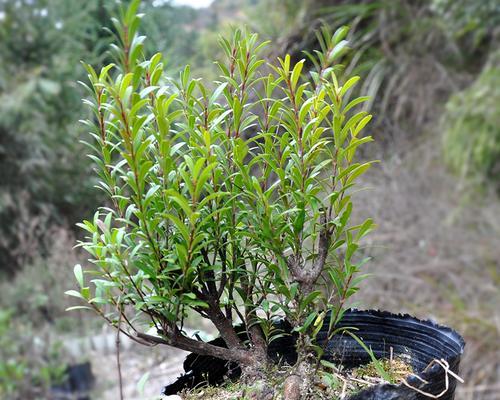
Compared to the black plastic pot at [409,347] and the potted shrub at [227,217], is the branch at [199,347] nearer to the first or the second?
the potted shrub at [227,217]

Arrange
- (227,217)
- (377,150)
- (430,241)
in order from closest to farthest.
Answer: (227,217)
(377,150)
(430,241)

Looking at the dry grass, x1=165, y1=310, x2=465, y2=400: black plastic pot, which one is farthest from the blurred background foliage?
x1=165, y1=310, x2=465, y2=400: black plastic pot

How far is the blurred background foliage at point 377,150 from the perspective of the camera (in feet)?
7.58

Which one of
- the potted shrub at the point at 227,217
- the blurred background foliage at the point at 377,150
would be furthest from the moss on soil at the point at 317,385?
the blurred background foliage at the point at 377,150

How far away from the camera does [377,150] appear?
92.0 inches

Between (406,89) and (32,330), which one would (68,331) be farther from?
(406,89)

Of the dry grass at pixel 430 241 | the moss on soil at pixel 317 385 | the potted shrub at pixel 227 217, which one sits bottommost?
the moss on soil at pixel 317 385

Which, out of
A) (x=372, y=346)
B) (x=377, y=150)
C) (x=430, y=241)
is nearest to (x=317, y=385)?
(x=372, y=346)

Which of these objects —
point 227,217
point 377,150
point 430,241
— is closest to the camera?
point 227,217

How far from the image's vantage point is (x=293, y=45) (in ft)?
6.31

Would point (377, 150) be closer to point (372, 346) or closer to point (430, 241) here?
point (430, 241)

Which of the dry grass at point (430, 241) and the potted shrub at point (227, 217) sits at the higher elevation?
the dry grass at point (430, 241)

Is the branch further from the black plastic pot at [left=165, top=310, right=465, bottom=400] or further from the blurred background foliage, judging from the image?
the blurred background foliage

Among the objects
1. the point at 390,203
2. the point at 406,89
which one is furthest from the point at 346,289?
the point at 406,89
